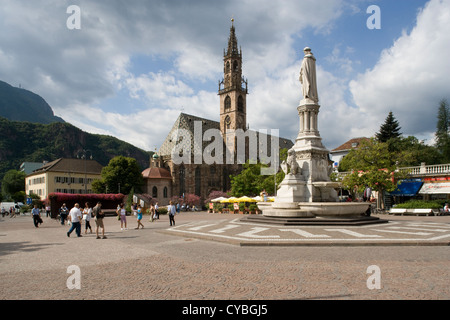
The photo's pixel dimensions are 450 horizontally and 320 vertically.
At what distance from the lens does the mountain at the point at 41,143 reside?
121 m

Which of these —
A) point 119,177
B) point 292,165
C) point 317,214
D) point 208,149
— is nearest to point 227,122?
point 208,149

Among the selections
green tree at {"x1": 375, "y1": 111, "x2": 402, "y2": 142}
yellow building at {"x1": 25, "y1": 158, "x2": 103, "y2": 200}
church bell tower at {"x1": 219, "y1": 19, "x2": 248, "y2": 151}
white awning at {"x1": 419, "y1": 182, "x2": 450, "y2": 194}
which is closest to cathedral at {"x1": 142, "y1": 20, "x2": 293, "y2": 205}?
church bell tower at {"x1": 219, "y1": 19, "x2": 248, "y2": 151}

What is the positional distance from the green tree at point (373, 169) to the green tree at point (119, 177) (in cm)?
4055

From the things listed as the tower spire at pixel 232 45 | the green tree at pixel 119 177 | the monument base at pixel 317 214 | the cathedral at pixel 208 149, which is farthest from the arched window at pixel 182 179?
the monument base at pixel 317 214

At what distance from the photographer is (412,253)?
8953 mm

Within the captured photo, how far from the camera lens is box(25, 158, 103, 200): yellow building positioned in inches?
2598

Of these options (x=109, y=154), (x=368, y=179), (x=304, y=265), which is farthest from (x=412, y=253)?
(x=109, y=154)

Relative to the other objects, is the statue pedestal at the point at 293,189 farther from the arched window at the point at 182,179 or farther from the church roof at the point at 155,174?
the church roof at the point at 155,174

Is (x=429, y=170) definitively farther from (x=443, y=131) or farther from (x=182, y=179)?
(x=182, y=179)

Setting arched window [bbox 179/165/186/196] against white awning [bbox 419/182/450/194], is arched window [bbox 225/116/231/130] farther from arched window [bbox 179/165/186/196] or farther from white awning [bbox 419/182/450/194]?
white awning [bbox 419/182/450/194]

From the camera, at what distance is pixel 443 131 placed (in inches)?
2111
